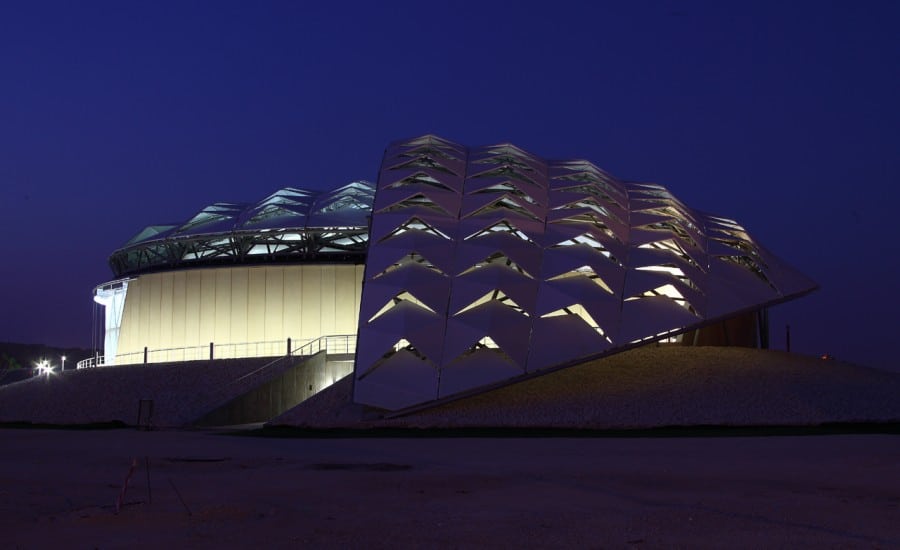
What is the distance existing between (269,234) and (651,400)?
16.5m

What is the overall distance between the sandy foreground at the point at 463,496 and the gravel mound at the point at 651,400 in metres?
4.24

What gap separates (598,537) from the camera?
25.7 ft

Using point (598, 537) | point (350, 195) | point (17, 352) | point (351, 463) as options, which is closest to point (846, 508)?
point (598, 537)

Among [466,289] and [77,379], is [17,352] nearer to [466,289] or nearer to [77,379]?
[77,379]

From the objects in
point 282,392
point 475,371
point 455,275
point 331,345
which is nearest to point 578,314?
point 455,275

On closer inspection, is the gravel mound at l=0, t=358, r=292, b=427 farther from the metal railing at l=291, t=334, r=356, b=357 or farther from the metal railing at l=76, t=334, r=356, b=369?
the metal railing at l=291, t=334, r=356, b=357

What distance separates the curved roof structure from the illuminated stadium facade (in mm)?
77

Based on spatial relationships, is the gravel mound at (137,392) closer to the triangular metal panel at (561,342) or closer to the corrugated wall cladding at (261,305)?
the corrugated wall cladding at (261,305)

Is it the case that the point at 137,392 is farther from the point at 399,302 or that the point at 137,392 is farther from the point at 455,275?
the point at 455,275

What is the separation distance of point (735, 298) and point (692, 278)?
118 cm

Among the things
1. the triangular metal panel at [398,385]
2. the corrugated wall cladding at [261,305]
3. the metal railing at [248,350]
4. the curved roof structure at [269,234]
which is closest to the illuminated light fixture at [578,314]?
the triangular metal panel at [398,385]

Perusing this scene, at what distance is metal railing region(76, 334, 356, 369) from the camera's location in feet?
104

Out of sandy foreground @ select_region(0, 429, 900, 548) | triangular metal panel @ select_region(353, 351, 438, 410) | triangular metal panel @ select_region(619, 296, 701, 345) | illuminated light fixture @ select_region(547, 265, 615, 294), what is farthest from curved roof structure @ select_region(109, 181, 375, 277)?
sandy foreground @ select_region(0, 429, 900, 548)

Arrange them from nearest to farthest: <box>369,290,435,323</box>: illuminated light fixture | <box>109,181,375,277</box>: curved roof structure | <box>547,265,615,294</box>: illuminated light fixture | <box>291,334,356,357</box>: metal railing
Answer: <box>369,290,435,323</box>: illuminated light fixture → <box>547,265,615,294</box>: illuminated light fixture → <box>291,334,356,357</box>: metal railing → <box>109,181,375,277</box>: curved roof structure
